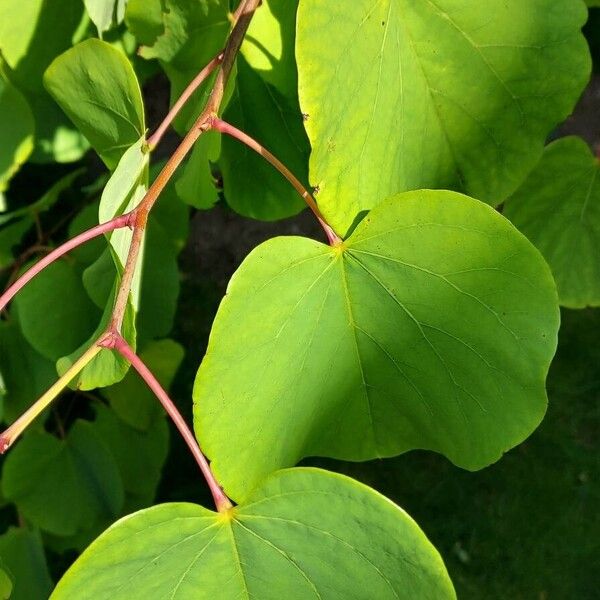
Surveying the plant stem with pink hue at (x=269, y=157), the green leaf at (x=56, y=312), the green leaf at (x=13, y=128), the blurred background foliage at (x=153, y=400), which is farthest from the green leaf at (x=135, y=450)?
the plant stem with pink hue at (x=269, y=157)

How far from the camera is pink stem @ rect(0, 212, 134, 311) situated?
722 millimetres

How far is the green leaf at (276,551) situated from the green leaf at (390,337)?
0.05 m

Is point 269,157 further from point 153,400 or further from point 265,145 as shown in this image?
point 153,400

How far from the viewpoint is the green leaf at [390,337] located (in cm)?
75

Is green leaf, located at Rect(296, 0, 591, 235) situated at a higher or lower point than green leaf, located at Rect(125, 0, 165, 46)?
lower

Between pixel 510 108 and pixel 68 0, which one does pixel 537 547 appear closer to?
pixel 510 108

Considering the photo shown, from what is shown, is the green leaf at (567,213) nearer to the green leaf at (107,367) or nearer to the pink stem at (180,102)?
the pink stem at (180,102)

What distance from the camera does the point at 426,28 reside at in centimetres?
81

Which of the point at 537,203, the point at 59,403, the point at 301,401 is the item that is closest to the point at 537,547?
the point at 537,203

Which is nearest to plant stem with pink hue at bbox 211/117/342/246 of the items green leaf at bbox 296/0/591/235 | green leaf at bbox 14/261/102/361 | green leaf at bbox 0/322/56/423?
green leaf at bbox 296/0/591/235

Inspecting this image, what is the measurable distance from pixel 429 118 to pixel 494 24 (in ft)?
0.36

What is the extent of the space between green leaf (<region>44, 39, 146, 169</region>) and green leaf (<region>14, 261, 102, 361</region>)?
0.41 m

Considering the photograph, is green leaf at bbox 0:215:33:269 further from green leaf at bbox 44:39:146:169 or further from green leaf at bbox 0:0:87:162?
green leaf at bbox 44:39:146:169

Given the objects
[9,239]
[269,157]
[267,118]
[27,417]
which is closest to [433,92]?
[269,157]
